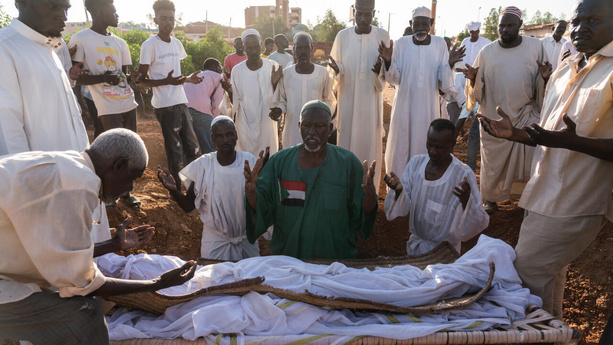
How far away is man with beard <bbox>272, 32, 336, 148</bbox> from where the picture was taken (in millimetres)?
5648

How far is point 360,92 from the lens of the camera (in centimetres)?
586

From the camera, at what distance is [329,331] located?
2.61 meters

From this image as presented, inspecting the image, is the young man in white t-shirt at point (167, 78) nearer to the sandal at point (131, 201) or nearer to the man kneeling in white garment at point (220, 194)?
the sandal at point (131, 201)

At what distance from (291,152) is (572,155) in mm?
2041

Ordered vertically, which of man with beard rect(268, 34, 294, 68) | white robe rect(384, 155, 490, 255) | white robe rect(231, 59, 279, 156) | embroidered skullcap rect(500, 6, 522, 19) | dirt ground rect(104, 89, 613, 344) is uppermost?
embroidered skullcap rect(500, 6, 522, 19)

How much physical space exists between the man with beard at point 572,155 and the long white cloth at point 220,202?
2240 millimetres

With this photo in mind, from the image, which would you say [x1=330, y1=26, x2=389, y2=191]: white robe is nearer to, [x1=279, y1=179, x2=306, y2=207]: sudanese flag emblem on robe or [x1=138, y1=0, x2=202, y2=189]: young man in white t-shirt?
[x1=138, y1=0, x2=202, y2=189]: young man in white t-shirt

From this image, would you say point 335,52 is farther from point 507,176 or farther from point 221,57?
point 221,57

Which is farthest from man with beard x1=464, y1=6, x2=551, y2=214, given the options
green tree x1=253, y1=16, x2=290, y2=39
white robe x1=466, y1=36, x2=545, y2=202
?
green tree x1=253, y1=16, x2=290, y2=39

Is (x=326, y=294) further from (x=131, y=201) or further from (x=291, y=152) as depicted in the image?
(x=131, y=201)

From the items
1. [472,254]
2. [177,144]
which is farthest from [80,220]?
[177,144]

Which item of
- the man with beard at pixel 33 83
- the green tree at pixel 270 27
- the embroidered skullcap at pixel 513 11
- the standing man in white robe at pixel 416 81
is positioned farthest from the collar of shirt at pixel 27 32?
the green tree at pixel 270 27

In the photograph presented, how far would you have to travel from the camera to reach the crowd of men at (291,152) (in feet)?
7.05

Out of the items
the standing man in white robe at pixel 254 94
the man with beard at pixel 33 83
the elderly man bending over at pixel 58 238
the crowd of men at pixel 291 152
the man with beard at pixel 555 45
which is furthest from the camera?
the man with beard at pixel 555 45
